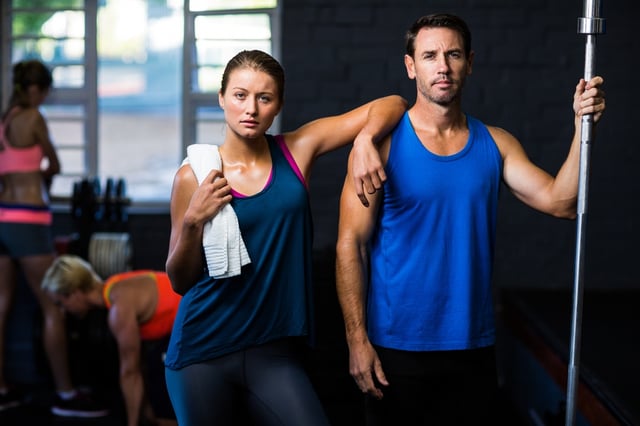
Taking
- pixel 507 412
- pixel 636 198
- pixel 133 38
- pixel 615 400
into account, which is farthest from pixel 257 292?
pixel 133 38

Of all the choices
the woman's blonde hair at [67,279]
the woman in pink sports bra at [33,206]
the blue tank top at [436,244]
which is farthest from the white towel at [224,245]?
the woman in pink sports bra at [33,206]

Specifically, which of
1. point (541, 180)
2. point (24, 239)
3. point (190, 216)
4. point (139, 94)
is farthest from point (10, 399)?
point (139, 94)

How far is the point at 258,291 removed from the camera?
7.35 ft

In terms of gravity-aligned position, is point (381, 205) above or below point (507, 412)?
above

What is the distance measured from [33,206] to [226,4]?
1.50 metres

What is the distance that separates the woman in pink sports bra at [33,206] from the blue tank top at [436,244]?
2.61 m

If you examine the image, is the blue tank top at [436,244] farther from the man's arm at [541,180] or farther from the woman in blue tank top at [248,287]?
the woman in blue tank top at [248,287]

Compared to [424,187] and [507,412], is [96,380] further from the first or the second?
[424,187]

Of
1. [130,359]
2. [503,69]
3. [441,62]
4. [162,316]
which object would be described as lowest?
[130,359]

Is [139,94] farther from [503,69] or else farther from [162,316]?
[162,316]

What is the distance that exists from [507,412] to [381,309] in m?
2.35

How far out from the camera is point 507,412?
15.1 feet

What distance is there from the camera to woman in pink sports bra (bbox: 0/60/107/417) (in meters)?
4.58

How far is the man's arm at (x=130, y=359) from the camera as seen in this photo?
389cm
